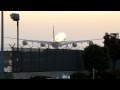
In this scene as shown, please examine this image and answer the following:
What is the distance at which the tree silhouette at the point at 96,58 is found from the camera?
52.6 m

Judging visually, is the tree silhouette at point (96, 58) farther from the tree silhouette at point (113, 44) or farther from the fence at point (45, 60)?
the tree silhouette at point (113, 44)

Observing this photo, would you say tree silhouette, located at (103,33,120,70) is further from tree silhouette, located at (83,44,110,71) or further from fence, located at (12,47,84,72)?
fence, located at (12,47,84,72)

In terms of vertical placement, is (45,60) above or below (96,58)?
below

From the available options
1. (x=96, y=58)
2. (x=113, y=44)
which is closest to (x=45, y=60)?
(x=96, y=58)

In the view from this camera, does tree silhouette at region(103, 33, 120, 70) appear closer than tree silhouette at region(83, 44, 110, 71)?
No

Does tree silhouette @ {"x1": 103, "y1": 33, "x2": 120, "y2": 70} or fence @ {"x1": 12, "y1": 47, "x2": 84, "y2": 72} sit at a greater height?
tree silhouette @ {"x1": 103, "y1": 33, "x2": 120, "y2": 70}

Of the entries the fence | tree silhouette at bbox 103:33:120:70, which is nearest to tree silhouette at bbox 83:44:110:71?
the fence

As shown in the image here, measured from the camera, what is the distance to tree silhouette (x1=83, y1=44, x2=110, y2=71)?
52.6 meters

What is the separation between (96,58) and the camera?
53938mm

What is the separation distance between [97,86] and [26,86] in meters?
1.49

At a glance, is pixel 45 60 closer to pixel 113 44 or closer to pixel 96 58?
pixel 96 58

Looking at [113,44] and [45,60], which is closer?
[45,60]
